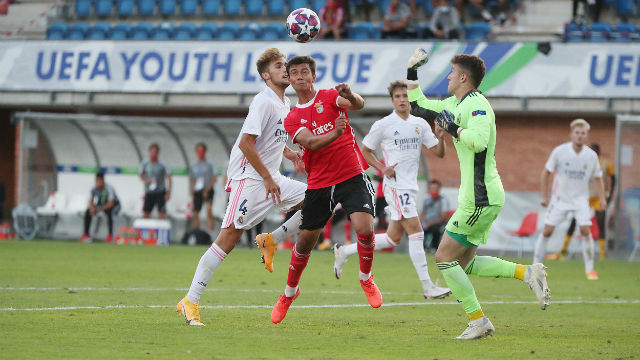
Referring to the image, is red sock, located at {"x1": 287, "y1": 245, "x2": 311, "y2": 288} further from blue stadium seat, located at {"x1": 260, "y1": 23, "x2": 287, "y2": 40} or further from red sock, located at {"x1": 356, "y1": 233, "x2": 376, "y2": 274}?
blue stadium seat, located at {"x1": 260, "y1": 23, "x2": 287, "y2": 40}

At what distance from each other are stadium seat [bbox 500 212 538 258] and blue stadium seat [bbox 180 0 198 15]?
1203 centimetres

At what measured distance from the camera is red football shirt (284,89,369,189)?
866 cm

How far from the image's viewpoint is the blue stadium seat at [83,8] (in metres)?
30.3

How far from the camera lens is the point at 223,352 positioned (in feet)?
22.8

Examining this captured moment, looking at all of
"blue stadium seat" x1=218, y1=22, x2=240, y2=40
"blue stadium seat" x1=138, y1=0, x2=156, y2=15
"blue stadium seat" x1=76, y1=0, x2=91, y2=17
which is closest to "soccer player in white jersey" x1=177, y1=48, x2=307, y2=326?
"blue stadium seat" x1=218, y1=22, x2=240, y2=40

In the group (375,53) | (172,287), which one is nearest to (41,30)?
(375,53)

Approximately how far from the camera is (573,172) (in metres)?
16.2

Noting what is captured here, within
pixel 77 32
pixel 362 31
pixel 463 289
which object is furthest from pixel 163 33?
pixel 463 289

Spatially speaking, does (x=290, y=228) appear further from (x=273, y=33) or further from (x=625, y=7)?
(x=625, y=7)

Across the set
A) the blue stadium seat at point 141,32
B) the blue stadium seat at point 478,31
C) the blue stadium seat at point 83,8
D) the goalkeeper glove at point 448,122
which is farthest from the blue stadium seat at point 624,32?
the goalkeeper glove at point 448,122

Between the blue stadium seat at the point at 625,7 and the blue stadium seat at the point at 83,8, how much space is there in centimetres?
1465

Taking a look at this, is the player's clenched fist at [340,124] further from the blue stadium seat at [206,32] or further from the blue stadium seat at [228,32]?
the blue stadium seat at [206,32]

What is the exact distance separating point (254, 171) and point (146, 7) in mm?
21850

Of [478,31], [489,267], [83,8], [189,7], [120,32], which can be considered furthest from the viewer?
[83,8]
